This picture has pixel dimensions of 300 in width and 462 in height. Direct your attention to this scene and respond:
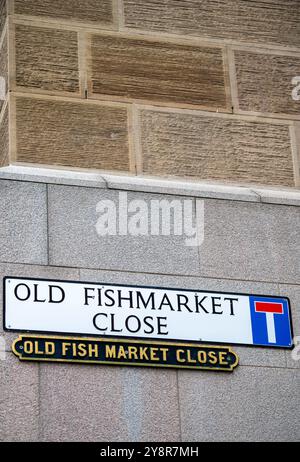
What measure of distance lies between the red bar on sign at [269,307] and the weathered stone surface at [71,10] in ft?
8.11

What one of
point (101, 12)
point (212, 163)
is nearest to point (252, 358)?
point (212, 163)

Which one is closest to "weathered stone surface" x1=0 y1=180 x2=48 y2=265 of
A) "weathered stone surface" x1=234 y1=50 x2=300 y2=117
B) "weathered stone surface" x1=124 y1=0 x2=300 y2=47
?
"weathered stone surface" x1=124 y1=0 x2=300 y2=47

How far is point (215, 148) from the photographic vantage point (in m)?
10.3

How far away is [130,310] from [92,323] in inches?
11.5

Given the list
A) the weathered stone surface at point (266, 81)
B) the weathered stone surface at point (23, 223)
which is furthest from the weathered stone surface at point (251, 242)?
the weathered stone surface at point (23, 223)

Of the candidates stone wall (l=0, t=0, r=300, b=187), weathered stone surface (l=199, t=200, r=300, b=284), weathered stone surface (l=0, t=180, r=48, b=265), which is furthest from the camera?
stone wall (l=0, t=0, r=300, b=187)

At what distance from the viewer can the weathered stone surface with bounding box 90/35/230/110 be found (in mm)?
10289

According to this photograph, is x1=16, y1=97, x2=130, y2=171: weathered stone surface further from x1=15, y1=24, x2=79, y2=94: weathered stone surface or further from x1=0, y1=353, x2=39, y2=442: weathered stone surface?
x1=0, y1=353, x2=39, y2=442: weathered stone surface

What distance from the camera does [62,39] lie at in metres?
10.3

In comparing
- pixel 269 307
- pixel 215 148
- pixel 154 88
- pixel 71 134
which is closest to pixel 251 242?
pixel 269 307

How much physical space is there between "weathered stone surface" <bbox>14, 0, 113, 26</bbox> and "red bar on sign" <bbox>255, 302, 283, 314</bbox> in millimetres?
2472

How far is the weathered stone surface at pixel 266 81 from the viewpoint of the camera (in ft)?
34.8

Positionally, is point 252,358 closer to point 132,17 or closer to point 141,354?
point 141,354

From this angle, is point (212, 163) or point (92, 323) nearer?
point (92, 323)
